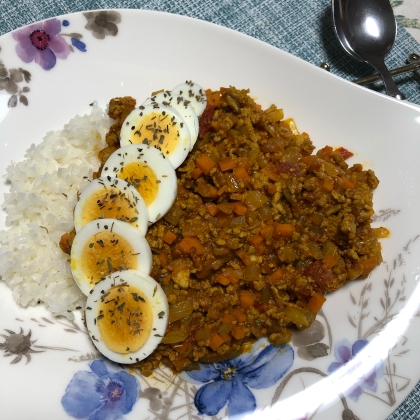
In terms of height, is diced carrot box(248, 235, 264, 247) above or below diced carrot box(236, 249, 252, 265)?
above

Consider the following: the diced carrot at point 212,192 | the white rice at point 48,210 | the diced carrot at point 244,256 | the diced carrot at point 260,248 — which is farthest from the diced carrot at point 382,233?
the white rice at point 48,210

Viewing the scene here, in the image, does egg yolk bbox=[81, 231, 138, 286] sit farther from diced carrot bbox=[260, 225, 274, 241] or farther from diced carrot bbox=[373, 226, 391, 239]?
diced carrot bbox=[373, 226, 391, 239]

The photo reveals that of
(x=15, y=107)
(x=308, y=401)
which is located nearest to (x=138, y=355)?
(x=308, y=401)

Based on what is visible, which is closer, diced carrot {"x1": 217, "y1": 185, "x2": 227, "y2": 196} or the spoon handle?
diced carrot {"x1": 217, "y1": 185, "x2": 227, "y2": 196}

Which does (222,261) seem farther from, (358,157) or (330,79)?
(330,79)

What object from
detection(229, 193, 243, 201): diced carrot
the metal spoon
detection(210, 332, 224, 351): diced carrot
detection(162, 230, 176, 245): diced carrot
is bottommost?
detection(210, 332, 224, 351): diced carrot

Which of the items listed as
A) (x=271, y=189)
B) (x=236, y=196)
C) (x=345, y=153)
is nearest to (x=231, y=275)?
(x=236, y=196)

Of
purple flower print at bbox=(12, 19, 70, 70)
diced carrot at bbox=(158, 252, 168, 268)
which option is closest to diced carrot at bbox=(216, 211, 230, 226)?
diced carrot at bbox=(158, 252, 168, 268)
